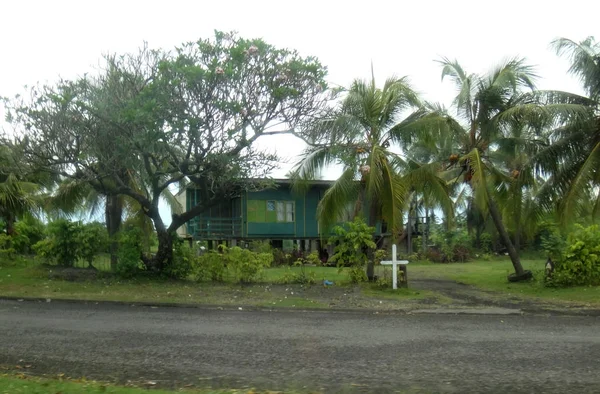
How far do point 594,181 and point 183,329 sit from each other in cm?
1308

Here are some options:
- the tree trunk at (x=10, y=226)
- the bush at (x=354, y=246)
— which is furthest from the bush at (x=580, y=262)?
the tree trunk at (x=10, y=226)

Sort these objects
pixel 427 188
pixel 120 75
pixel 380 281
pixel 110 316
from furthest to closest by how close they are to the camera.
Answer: pixel 427 188, pixel 380 281, pixel 120 75, pixel 110 316

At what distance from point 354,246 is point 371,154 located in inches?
101

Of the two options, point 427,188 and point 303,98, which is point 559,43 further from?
point 303,98

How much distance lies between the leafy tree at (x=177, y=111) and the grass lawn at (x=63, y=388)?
8.90 meters

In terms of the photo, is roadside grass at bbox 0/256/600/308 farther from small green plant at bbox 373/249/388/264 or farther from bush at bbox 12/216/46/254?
bush at bbox 12/216/46/254

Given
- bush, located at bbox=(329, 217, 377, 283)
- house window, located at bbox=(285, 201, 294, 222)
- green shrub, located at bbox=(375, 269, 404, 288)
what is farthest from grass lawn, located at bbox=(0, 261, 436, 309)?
house window, located at bbox=(285, 201, 294, 222)

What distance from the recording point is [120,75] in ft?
55.7

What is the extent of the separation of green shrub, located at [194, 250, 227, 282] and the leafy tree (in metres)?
2.30

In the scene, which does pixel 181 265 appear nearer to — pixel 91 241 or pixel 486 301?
pixel 91 241

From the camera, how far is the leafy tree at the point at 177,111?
15898mm

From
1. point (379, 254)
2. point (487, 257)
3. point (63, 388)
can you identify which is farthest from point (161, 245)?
point (487, 257)

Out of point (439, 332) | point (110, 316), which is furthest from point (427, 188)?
point (110, 316)

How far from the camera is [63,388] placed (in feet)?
22.7
